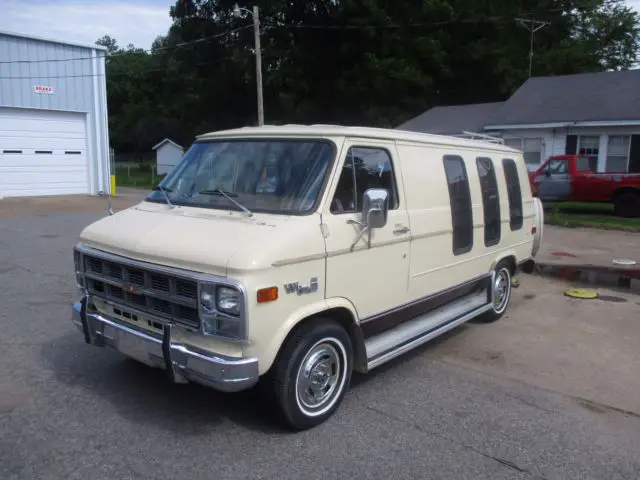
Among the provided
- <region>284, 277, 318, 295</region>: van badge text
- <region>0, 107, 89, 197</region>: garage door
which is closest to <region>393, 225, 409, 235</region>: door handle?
<region>284, 277, 318, 295</region>: van badge text

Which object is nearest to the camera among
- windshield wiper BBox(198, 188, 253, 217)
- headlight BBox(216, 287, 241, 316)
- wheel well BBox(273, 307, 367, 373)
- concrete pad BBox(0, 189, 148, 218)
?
headlight BBox(216, 287, 241, 316)

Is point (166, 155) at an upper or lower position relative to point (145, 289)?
upper

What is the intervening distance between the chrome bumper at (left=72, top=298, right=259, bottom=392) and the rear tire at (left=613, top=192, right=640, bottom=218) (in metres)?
16.0

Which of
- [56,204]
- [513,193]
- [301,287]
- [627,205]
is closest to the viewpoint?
[301,287]

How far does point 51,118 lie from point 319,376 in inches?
812

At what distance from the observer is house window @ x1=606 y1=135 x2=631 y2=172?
858 inches

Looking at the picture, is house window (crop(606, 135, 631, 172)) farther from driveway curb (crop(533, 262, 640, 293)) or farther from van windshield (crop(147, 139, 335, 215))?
van windshield (crop(147, 139, 335, 215))

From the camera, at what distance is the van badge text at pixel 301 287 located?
381 centimetres

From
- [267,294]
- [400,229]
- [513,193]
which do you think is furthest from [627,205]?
[267,294]

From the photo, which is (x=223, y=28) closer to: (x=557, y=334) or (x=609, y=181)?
(x=609, y=181)

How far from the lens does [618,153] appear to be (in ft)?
72.3

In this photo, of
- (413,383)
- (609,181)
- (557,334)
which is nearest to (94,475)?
(413,383)

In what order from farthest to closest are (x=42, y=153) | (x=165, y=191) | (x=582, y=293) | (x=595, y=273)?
1. (x=42, y=153)
2. (x=595, y=273)
3. (x=582, y=293)
4. (x=165, y=191)

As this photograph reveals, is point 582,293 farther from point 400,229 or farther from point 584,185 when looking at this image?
point 584,185
